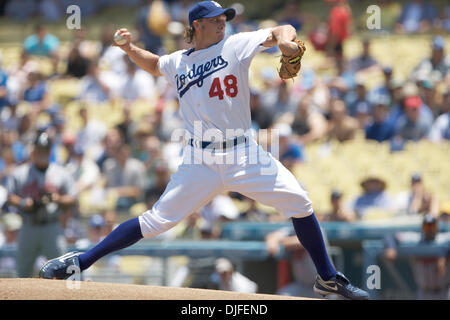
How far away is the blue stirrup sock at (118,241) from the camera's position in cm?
487

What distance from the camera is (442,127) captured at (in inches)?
366

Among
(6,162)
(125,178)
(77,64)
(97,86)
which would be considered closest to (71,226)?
(125,178)

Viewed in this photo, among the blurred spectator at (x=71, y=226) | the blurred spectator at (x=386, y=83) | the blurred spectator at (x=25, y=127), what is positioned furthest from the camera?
the blurred spectator at (x=25, y=127)

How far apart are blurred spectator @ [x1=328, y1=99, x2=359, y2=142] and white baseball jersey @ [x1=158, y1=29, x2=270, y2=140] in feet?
16.2

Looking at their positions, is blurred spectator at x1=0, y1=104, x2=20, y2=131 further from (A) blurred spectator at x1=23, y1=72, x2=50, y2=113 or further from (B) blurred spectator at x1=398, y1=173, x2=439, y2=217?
(B) blurred spectator at x1=398, y1=173, x2=439, y2=217

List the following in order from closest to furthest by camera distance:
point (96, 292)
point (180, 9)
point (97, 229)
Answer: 1. point (96, 292)
2. point (97, 229)
3. point (180, 9)

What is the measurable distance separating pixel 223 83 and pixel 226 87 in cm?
3

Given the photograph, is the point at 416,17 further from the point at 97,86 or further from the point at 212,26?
the point at 212,26

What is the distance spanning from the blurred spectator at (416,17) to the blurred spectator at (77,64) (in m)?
4.80

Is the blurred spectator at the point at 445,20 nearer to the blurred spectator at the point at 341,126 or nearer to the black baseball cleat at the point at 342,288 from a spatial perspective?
the blurred spectator at the point at 341,126

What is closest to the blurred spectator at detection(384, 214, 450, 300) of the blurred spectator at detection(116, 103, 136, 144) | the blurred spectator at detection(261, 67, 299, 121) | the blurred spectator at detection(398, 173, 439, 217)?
the blurred spectator at detection(398, 173, 439, 217)

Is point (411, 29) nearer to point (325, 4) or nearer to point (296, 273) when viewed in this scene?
point (325, 4)

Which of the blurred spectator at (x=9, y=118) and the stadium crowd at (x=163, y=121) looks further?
the blurred spectator at (x=9, y=118)

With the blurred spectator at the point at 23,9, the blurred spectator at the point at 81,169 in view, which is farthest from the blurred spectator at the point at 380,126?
the blurred spectator at the point at 23,9
